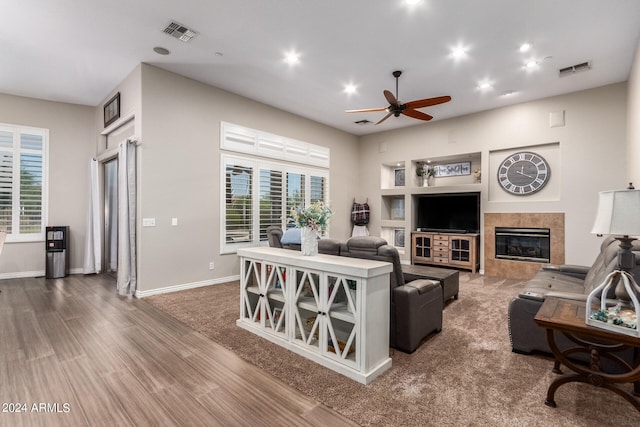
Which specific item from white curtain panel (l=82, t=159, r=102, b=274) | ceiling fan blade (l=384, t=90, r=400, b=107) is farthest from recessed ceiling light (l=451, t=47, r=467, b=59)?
white curtain panel (l=82, t=159, r=102, b=274)

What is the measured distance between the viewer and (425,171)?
7.64 m

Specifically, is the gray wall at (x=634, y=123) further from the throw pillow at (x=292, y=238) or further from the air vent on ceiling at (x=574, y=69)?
the throw pillow at (x=292, y=238)

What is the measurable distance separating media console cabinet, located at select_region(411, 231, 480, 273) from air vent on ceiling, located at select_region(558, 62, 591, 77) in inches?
127

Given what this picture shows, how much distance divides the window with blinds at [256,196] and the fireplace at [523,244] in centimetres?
424

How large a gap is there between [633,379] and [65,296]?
6330 millimetres

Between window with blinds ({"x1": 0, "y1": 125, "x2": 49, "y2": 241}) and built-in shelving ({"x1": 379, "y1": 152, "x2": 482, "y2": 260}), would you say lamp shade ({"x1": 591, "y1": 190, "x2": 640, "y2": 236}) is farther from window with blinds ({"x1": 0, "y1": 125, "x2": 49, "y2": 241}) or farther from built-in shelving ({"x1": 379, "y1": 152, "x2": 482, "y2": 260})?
window with blinds ({"x1": 0, "y1": 125, "x2": 49, "y2": 241})

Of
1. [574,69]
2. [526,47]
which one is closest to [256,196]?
[526,47]

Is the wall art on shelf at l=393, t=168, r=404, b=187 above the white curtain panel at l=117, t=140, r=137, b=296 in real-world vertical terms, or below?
above

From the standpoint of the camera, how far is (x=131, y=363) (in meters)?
2.61

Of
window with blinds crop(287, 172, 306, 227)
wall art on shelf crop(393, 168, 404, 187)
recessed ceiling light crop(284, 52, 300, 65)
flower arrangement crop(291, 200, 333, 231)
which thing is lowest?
flower arrangement crop(291, 200, 333, 231)

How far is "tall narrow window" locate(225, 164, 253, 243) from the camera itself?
5.71m

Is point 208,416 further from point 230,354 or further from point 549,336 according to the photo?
point 549,336

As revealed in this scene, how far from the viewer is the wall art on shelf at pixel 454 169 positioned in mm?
7273

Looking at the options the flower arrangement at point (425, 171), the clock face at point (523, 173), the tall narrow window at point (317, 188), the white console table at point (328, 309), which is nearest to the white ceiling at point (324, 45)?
the clock face at point (523, 173)
